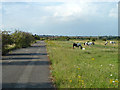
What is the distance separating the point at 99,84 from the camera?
7430 millimetres

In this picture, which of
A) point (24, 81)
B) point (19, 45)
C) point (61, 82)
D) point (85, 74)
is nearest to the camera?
point (61, 82)

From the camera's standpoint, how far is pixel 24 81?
8.58 meters

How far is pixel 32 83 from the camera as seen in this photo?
8.23 metres

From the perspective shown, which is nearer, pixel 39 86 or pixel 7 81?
pixel 39 86

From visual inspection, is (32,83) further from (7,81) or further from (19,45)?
(19,45)

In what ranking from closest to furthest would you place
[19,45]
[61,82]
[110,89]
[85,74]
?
[110,89] < [61,82] < [85,74] < [19,45]

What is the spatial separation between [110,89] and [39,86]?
2.60m

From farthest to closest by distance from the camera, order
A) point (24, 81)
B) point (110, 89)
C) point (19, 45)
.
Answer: point (19, 45), point (24, 81), point (110, 89)

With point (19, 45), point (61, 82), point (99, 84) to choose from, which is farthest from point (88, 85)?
point (19, 45)

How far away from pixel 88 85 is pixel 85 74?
2121 mm

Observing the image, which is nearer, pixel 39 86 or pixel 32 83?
pixel 39 86

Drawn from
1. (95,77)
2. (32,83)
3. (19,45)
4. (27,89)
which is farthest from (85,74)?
(19,45)

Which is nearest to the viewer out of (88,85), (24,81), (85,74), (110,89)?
(110,89)

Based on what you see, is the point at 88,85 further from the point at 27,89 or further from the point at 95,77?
the point at 27,89
